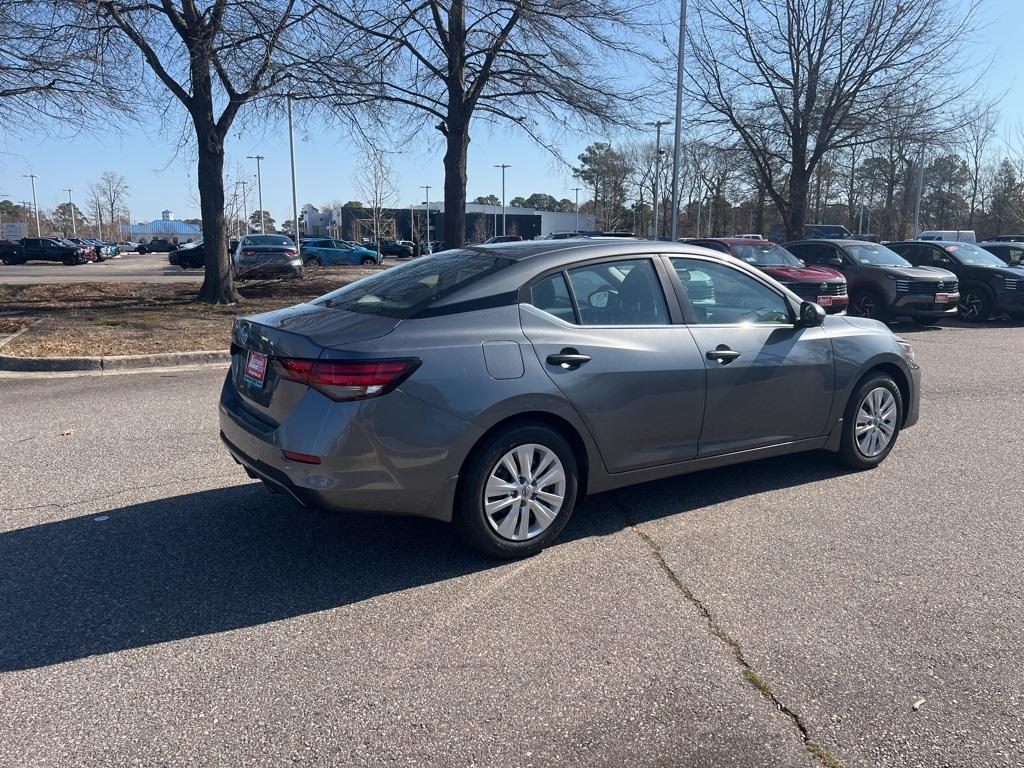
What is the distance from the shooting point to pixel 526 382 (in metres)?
3.85

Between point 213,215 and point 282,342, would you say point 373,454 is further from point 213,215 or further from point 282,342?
point 213,215

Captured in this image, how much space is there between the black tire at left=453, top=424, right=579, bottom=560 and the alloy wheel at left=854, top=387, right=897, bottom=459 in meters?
2.48

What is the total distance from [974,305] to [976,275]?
67 centimetres

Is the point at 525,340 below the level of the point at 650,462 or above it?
above

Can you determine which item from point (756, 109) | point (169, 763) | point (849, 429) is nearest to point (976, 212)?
point (756, 109)

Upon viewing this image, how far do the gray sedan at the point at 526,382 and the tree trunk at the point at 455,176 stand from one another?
12.8 metres

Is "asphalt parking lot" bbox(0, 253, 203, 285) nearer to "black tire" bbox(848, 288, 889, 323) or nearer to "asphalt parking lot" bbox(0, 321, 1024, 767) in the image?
"black tire" bbox(848, 288, 889, 323)

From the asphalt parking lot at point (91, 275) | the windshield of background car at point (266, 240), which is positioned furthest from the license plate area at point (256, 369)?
the windshield of background car at point (266, 240)

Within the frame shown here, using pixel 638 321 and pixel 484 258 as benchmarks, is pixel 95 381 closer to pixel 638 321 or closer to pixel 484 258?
pixel 484 258

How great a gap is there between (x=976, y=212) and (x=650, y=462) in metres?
60.2

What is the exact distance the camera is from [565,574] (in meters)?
3.89

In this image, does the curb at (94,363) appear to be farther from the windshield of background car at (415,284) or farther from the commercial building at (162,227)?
the commercial building at (162,227)

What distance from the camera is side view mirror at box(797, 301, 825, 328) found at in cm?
501

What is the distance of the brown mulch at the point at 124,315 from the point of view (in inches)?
401
